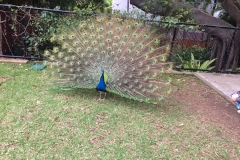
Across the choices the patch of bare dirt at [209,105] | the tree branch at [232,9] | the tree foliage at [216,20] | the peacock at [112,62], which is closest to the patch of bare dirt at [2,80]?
the peacock at [112,62]

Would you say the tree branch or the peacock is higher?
the tree branch

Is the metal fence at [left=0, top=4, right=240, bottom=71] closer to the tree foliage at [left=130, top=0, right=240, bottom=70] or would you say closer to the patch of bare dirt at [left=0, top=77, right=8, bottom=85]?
the tree foliage at [left=130, top=0, right=240, bottom=70]

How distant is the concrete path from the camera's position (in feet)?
18.0

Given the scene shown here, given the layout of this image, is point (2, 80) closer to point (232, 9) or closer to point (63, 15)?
point (63, 15)

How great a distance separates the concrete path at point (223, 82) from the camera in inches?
216

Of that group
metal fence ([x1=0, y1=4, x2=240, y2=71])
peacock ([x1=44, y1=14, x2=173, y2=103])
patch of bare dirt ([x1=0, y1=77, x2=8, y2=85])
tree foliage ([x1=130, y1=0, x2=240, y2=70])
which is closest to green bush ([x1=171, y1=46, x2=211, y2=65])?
metal fence ([x1=0, y1=4, x2=240, y2=71])

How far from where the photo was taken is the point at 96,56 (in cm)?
427

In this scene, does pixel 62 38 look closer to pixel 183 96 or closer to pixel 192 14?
pixel 183 96

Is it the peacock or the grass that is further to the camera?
the peacock

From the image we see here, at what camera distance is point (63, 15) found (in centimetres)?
616

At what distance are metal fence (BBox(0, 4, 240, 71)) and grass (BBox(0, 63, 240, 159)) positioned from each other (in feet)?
7.07

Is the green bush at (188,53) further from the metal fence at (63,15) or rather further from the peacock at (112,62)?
the peacock at (112,62)

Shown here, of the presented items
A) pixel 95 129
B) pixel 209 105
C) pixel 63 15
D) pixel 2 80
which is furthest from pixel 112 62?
pixel 63 15

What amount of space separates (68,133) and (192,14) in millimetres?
5899
